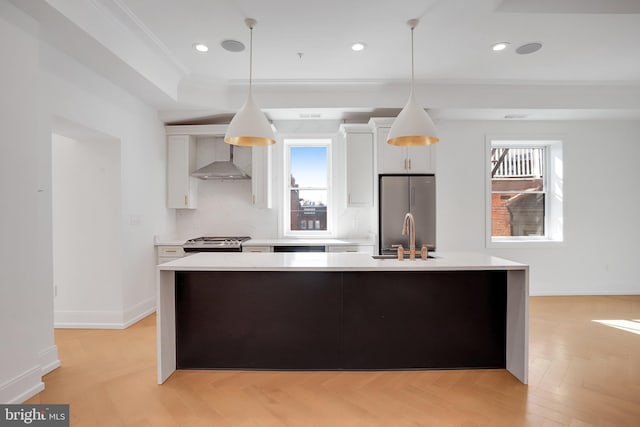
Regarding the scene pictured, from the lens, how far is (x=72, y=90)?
297 centimetres

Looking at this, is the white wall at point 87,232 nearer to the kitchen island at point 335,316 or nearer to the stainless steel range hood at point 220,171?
the stainless steel range hood at point 220,171

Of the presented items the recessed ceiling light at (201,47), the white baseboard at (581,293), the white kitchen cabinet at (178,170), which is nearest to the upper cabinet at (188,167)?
the white kitchen cabinet at (178,170)

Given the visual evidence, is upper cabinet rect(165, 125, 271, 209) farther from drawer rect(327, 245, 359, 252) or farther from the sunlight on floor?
the sunlight on floor

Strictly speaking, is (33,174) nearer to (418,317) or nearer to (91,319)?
(91,319)

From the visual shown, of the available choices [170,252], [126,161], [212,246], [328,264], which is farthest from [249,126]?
[170,252]

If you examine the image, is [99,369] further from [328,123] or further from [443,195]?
[443,195]

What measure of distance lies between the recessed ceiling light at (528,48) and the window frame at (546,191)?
161cm

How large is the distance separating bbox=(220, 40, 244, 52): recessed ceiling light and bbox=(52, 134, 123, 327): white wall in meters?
1.66

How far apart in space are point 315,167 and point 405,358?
3269 mm

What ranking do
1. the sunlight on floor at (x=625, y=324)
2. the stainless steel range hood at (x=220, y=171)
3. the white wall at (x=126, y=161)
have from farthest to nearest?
the stainless steel range hood at (x=220, y=171), the sunlight on floor at (x=625, y=324), the white wall at (x=126, y=161)

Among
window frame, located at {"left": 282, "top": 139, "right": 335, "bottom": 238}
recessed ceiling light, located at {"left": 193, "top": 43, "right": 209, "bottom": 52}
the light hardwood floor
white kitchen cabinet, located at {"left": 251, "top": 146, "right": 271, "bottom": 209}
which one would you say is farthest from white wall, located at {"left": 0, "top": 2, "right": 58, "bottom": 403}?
window frame, located at {"left": 282, "top": 139, "right": 335, "bottom": 238}

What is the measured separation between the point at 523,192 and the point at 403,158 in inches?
92.8

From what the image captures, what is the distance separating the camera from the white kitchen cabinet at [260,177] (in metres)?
4.55

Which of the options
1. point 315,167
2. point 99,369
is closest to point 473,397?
point 99,369
